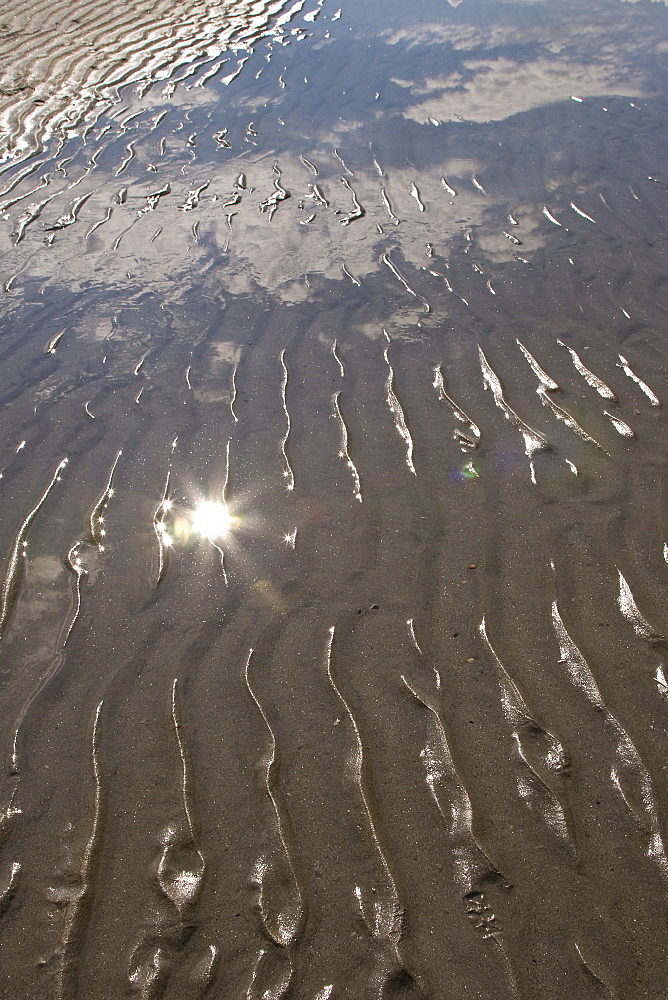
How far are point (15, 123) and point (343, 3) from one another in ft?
23.2

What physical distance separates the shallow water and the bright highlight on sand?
0.02 meters

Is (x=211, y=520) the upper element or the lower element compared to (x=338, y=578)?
upper

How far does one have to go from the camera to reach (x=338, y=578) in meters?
3.38

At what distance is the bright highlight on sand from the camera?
370cm

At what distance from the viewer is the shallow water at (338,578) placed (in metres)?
2.24

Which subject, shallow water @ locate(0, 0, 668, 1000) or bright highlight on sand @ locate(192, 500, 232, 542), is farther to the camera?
bright highlight on sand @ locate(192, 500, 232, 542)

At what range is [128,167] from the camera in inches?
314

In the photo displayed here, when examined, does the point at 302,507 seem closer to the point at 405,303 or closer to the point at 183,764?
the point at 183,764

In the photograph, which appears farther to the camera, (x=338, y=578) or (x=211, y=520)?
(x=211, y=520)

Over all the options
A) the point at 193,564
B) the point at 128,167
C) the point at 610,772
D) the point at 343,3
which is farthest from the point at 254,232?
the point at 343,3

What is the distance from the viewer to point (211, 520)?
378cm

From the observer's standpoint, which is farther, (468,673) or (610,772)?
(468,673)

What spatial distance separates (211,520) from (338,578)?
2.59 feet

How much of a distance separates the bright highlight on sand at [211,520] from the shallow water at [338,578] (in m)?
0.02
